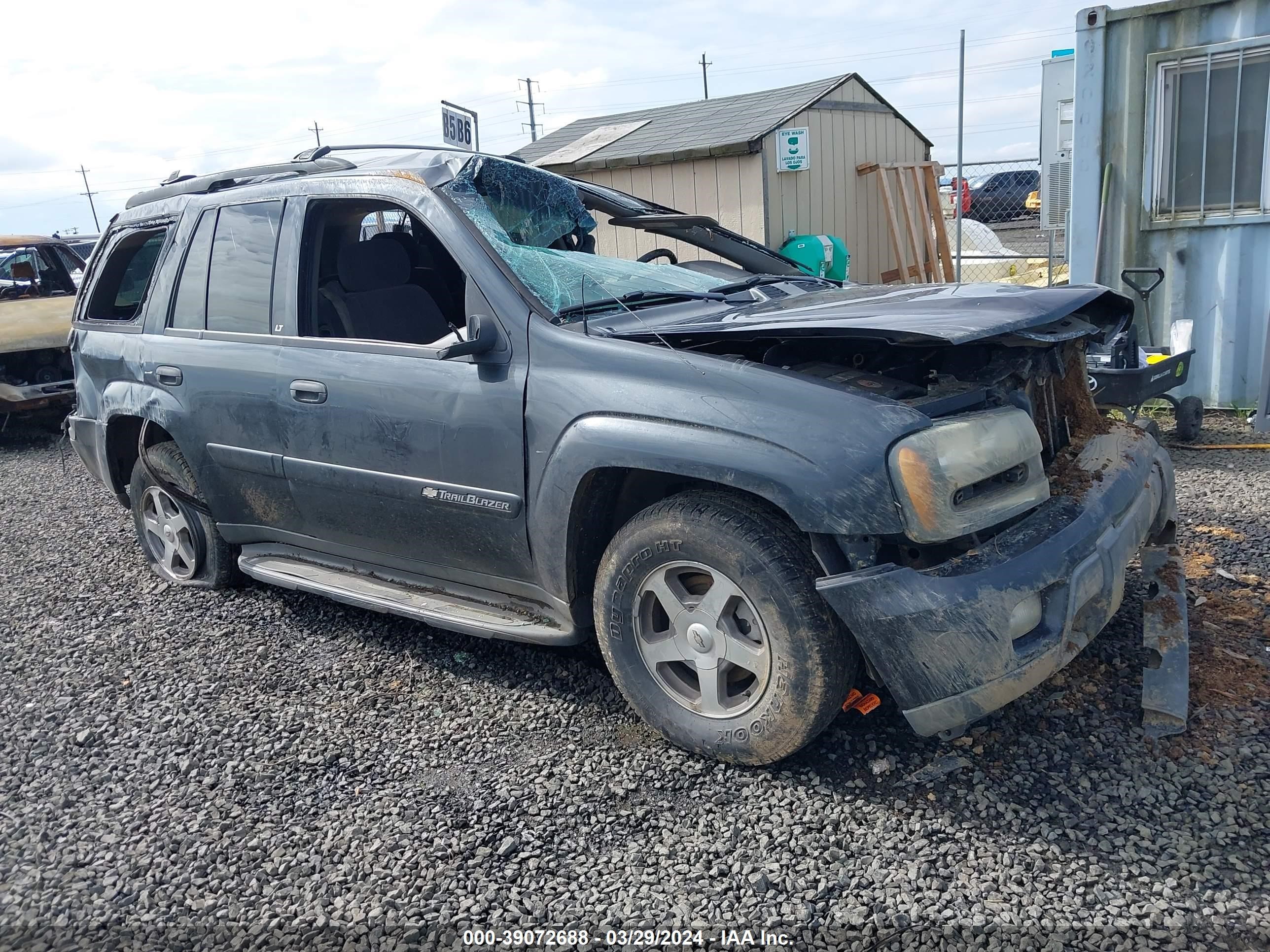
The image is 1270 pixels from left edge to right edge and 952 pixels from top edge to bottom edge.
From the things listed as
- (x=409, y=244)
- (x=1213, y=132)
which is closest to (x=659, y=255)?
(x=409, y=244)

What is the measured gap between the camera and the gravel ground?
2354mm

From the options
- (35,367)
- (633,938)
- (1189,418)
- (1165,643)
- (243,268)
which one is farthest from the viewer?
(35,367)

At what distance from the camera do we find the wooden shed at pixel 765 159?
9.82m

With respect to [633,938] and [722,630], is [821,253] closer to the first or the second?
[722,630]

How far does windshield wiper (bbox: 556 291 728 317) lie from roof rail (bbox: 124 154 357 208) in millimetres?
1364

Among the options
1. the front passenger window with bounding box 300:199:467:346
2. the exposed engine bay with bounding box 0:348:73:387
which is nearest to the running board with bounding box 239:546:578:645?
the front passenger window with bounding box 300:199:467:346

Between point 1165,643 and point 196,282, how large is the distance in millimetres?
4098

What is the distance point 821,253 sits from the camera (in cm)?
967

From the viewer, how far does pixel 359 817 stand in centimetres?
283

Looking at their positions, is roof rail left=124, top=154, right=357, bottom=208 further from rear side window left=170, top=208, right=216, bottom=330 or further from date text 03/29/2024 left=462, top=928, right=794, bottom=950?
date text 03/29/2024 left=462, top=928, right=794, bottom=950

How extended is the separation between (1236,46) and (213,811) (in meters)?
7.67

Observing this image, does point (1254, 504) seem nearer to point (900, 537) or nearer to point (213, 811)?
point (900, 537)

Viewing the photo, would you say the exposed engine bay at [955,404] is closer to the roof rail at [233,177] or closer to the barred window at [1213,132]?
the roof rail at [233,177]

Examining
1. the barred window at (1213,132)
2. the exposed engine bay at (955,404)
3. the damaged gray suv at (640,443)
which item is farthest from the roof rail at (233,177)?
the barred window at (1213,132)
